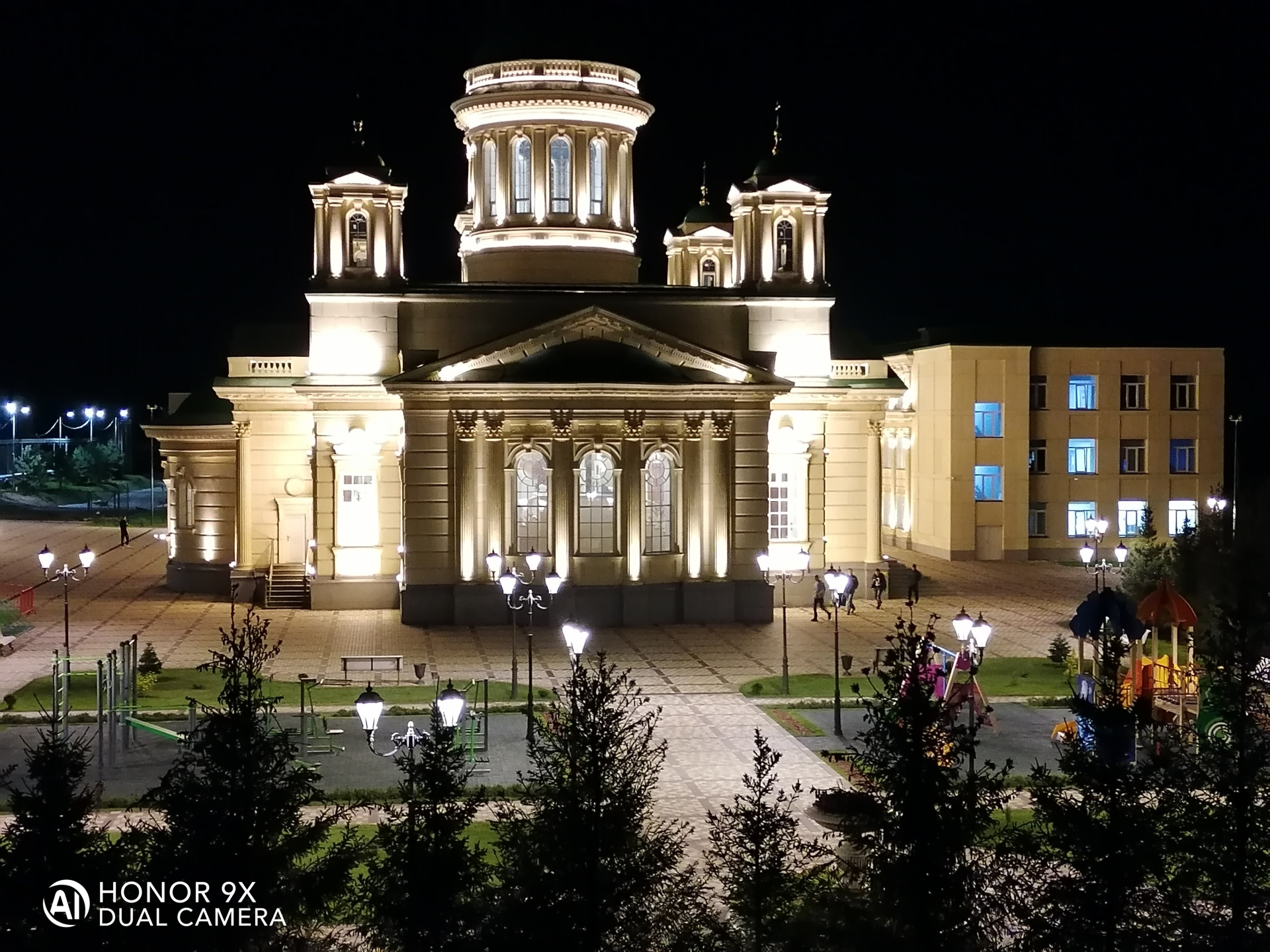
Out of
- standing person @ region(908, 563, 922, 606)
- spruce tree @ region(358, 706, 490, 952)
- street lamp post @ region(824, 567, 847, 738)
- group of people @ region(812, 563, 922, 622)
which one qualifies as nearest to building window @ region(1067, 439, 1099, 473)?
group of people @ region(812, 563, 922, 622)

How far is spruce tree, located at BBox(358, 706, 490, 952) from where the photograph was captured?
14641mm

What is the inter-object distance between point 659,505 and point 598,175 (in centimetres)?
1406

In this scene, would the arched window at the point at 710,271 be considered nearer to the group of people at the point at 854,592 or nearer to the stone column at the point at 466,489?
the group of people at the point at 854,592

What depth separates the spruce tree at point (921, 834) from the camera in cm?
1449

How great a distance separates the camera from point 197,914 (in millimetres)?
14617

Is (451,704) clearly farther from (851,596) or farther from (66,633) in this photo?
(851,596)

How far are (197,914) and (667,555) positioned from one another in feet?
112

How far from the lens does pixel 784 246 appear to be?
176ft

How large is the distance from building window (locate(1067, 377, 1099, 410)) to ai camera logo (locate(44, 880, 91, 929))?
62.0 metres

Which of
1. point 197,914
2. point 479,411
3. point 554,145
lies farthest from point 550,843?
point 554,145

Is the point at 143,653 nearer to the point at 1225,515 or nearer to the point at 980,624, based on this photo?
the point at 980,624

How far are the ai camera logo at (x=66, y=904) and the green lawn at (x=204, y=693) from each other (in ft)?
62.2

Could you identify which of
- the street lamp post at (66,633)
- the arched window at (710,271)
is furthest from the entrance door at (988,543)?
the street lamp post at (66,633)

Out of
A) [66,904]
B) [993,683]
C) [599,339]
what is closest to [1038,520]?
[599,339]
